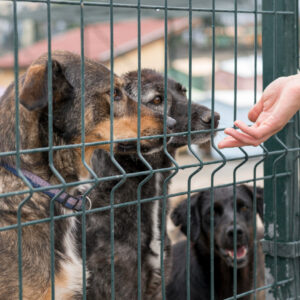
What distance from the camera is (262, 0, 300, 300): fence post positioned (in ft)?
11.2

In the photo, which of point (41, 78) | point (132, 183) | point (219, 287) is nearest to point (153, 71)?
point (132, 183)

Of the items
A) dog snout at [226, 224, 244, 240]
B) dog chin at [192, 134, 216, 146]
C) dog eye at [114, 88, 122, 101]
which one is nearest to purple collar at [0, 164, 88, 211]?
dog eye at [114, 88, 122, 101]

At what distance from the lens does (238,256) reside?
454 cm

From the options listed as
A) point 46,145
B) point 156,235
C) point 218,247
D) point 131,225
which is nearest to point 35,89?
point 46,145

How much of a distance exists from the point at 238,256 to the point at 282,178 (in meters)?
1.23

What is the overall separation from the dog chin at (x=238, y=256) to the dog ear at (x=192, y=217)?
26cm

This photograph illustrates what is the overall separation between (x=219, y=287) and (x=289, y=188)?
1.52 metres

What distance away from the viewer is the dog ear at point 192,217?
470 centimetres

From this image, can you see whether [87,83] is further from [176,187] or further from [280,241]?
[176,187]

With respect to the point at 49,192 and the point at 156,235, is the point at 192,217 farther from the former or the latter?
the point at 49,192

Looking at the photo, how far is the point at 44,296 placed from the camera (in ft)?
9.20

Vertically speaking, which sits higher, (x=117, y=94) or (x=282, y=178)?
(x=117, y=94)

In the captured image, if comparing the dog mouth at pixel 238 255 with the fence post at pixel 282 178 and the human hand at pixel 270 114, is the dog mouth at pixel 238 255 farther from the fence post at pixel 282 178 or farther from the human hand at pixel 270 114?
the human hand at pixel 270 114

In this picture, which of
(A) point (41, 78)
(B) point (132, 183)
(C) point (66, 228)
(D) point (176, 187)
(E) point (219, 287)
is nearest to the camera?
(A) point (41, 78)
